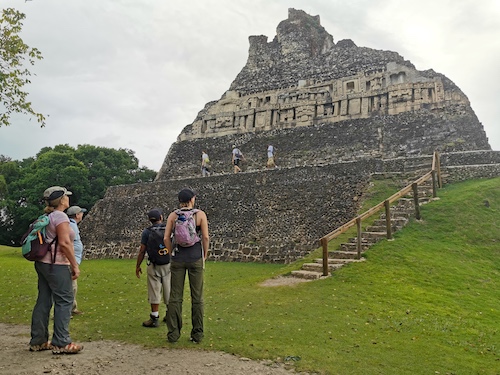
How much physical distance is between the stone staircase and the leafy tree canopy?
98.7 ft

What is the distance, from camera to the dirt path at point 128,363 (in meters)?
4.85

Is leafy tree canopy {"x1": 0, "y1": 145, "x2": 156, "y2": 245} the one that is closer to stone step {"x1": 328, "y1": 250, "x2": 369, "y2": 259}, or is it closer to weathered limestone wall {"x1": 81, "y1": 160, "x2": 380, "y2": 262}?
weathered limestone wall {"x1": 81, "y1": 160, "x2": 380, "y2": 262}

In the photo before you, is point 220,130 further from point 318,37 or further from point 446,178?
point 446,178

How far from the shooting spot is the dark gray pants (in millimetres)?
5473

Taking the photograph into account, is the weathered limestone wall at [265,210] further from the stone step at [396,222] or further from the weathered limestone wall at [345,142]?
the weathered limestone wall at [345,142]

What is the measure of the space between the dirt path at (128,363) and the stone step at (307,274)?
203 inches

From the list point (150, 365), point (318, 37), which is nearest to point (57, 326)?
point (150, 365)

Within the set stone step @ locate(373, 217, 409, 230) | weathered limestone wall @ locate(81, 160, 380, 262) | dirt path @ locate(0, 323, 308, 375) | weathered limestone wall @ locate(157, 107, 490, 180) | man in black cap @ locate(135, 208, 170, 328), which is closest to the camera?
dirt path @ locate(0, 323, 308, 375)

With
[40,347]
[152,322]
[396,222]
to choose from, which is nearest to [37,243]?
[40,347]

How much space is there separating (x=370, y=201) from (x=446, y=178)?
12.0ft

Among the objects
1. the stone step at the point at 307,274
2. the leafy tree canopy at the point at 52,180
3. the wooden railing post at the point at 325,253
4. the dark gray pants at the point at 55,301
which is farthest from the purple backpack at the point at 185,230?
the leafy tree canopy at the point at 52,180

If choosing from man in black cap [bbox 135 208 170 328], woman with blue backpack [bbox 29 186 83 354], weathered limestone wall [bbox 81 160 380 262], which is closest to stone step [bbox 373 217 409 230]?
weathered limestone wall [bbox 81 160 380 262]

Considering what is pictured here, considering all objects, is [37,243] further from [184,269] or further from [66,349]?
[184,269]

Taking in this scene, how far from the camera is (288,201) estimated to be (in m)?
18.5
